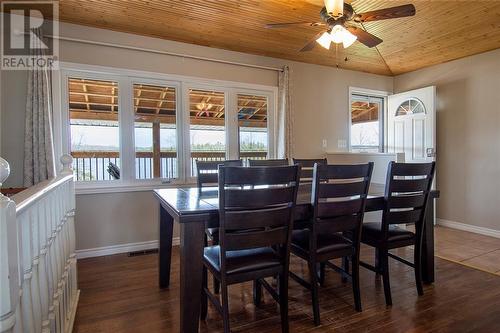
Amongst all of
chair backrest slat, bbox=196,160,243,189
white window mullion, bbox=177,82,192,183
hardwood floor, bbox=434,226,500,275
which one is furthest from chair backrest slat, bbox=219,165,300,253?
hardwood floor, bbox=434,226,500,275

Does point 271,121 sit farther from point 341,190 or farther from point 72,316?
point 72,316

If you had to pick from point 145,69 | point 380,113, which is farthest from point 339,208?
point 380,113

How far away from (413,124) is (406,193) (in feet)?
9.84

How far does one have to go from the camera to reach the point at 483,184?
4.02m

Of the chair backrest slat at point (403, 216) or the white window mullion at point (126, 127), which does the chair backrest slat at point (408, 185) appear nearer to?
the chair backrest slat at point (403, 216)

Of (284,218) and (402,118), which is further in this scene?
(402,118)

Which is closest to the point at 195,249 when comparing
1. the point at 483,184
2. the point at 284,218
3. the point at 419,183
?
the point at 284,218

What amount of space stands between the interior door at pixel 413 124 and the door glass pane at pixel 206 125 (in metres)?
2.98

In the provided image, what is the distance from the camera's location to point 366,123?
17.0 ft

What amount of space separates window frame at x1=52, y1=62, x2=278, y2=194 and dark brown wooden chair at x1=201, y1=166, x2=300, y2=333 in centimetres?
204

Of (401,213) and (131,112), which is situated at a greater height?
(131,112)

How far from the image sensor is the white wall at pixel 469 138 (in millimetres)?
3896

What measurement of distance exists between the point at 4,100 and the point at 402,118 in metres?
5.41

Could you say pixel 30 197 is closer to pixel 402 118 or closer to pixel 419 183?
pixel 419 183
